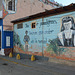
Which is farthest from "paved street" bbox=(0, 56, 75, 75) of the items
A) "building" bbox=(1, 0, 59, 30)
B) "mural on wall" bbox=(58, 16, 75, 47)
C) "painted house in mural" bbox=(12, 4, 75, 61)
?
"building" bbox=(1, 0, 59, 30)

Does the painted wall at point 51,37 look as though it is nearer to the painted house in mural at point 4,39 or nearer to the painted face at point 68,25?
the painted face at point 68,25

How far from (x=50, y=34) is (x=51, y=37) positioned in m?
0.34

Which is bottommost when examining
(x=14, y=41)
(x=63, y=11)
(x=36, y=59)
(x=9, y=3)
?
(x=36, y=59)

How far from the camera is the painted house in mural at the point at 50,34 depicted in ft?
32.9

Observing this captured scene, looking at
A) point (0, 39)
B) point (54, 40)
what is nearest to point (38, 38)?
point (54, 40)

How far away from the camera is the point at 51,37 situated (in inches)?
453

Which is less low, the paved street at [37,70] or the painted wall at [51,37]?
the painted wall at [51,37]

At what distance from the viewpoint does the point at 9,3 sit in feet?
57.9

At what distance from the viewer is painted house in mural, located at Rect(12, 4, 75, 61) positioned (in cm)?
1002

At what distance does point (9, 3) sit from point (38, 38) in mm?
8522

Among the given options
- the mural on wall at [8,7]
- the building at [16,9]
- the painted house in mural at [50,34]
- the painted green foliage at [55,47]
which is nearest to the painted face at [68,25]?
the painted house in mural at [50,34]

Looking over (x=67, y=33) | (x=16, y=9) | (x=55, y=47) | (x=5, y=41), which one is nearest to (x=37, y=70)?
(x=55, y=47)

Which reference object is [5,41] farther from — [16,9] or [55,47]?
[55,47]

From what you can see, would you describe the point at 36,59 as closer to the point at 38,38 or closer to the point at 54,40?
the point at 38,38
